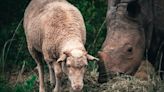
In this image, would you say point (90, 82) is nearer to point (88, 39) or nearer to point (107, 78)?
point (107, 78)

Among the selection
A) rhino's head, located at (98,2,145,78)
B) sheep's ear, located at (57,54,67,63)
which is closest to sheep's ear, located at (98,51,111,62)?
rhino's head, located at (98,2,145,78)

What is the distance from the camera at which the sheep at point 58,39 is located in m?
9.40

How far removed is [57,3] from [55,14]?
0.40m

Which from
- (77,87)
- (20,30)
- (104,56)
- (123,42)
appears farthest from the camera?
(20,30)

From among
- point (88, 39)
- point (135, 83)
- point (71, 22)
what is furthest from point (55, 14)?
point (88, 39)

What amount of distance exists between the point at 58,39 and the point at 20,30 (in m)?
3.71

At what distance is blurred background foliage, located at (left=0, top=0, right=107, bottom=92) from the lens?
528 inches

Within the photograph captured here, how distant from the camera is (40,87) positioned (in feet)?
36.3

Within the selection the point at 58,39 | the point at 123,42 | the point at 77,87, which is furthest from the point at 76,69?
the point at 123,42

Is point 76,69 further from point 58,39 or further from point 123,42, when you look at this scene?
point 123,42

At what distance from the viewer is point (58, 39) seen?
1002cm

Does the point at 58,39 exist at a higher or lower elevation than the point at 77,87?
higher

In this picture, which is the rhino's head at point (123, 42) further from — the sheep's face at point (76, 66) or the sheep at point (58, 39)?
the sheep's face at point (76, 66)

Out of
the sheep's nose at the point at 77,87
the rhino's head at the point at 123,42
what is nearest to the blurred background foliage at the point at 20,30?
the rhino's head at the point at 123,42
